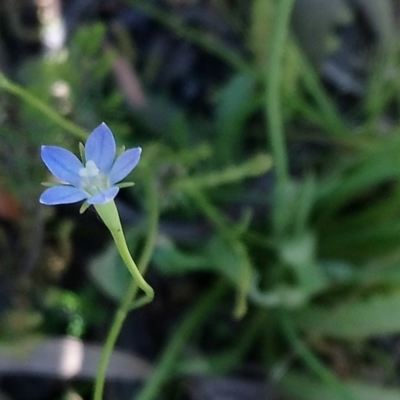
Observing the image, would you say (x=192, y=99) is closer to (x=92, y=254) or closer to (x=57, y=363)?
(x=92, y=254)

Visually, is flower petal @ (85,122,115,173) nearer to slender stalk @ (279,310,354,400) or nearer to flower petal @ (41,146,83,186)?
flower petal @ (41,146,83,186)

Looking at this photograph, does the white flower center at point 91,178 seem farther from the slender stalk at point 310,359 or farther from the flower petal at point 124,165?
the slender stalk at point 310,359

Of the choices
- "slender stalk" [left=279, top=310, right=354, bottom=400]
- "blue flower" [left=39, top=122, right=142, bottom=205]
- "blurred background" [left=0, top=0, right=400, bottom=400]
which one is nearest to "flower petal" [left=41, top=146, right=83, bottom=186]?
"blue flower" [left=39, top=122, right=142, bottom=205]

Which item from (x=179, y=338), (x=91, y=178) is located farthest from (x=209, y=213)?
(x=91, y=178)

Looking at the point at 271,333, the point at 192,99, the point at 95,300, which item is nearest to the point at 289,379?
the point at 271,333

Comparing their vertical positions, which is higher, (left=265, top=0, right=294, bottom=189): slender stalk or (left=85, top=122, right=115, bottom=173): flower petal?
(left=265, top=0, right=294, bottom=189): slender stalk

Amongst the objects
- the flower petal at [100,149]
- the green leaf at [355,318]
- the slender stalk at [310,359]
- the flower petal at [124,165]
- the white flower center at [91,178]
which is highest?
the green leaf at [355,318]

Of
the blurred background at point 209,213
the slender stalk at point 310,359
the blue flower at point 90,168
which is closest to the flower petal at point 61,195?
the blue flower at point 90,168
